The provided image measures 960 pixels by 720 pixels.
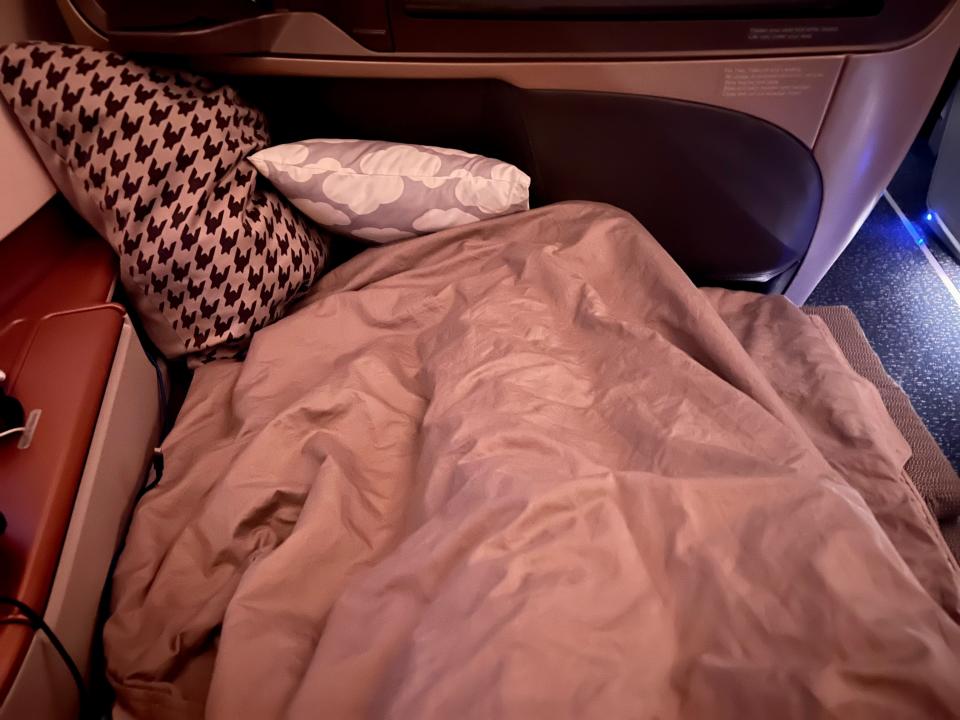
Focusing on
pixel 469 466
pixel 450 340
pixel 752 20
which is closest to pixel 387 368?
pixel 450 340

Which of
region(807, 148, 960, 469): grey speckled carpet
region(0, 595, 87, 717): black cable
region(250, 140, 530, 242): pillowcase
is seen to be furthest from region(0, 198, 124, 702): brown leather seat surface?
region(807, 148, 960, 469): grey speckled carpet

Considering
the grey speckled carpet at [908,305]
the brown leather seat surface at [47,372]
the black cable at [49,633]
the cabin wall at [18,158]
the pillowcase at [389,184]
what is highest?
the cabin wall at [18,158]

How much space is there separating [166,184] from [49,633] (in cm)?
52

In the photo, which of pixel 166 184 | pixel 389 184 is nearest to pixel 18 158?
pixel 166 184

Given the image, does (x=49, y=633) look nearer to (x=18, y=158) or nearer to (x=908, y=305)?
(x=18, y=158)

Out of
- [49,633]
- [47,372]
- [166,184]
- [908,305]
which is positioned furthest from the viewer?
[908,305]

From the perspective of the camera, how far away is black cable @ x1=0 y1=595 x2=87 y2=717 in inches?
19.9

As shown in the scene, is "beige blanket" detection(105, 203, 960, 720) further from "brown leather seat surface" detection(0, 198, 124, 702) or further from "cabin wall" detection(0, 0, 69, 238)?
"cabin wall" detection(0, 0, 69, 238)

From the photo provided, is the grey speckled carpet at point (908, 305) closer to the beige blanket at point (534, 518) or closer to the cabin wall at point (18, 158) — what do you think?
the beige blanket at point (534, 518)

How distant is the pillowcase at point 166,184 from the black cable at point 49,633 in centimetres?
39

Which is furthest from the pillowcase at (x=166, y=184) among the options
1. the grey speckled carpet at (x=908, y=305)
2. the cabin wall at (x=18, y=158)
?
the grey speckled carpet at (x=908, y=305)

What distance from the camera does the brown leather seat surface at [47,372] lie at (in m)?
0.53

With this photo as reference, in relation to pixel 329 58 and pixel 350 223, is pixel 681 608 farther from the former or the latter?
pixel 329 58

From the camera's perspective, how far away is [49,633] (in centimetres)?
52
